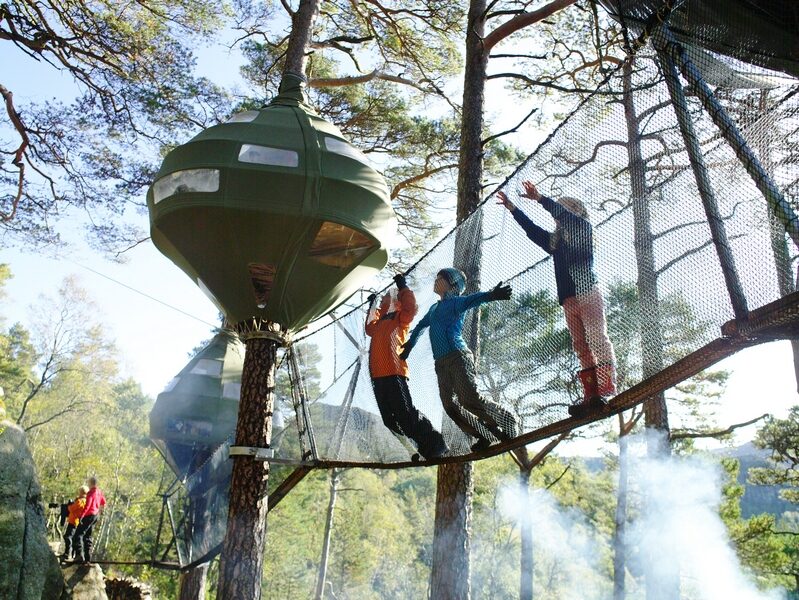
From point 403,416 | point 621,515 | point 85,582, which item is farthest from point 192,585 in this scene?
point 621,515

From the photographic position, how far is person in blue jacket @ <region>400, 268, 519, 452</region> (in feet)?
10.3

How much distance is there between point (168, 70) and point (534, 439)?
7.99m

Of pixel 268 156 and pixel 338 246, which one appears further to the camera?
pixel 338 246

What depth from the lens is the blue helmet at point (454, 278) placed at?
11.7 feet

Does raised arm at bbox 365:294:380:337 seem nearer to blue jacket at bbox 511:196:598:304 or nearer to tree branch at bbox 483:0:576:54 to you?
blue jacket at bbox 511:196:598:304

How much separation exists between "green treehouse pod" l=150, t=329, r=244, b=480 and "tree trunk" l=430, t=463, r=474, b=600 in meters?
4.39

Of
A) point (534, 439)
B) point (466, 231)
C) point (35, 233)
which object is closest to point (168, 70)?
point (35, 233)

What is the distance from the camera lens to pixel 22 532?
6.17 metres

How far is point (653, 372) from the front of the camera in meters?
2.30

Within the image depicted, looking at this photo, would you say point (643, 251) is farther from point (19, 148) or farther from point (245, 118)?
point (19, 148)

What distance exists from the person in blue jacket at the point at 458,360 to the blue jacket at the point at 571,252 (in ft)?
1.02

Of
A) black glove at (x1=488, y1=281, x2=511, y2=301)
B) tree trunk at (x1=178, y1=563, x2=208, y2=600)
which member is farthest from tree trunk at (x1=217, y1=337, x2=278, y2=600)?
tree trunk at (x1=178, y1=563, x2=208, y2=600)

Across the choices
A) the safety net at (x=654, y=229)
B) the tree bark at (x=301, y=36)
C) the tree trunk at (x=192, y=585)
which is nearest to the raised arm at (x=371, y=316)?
the safety net at (x=654, y=229)

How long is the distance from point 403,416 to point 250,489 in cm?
127
